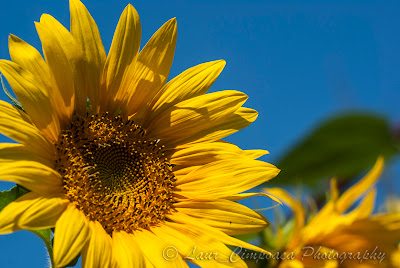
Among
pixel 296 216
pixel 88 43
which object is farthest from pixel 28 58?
pixel 296 216

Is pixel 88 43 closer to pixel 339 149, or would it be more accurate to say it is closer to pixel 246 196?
pixel 246 196

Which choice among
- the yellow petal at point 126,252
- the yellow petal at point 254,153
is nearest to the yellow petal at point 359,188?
the yellow petal at point 254,153

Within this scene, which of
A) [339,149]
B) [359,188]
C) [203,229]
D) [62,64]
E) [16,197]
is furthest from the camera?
[339,149]

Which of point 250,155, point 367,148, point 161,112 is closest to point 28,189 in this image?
point 161,112

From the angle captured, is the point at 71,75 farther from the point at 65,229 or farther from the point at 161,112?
the point at 65,229

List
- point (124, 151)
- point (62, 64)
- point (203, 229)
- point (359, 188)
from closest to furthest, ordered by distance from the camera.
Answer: point (62, 64), point (203, 229), point (124, 151), point (359, 188)

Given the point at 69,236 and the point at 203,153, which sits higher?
the point at 203,153

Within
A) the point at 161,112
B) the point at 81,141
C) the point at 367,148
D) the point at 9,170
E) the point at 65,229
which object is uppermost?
the point at 367,148

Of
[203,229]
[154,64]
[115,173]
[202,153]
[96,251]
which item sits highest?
[154,64]
